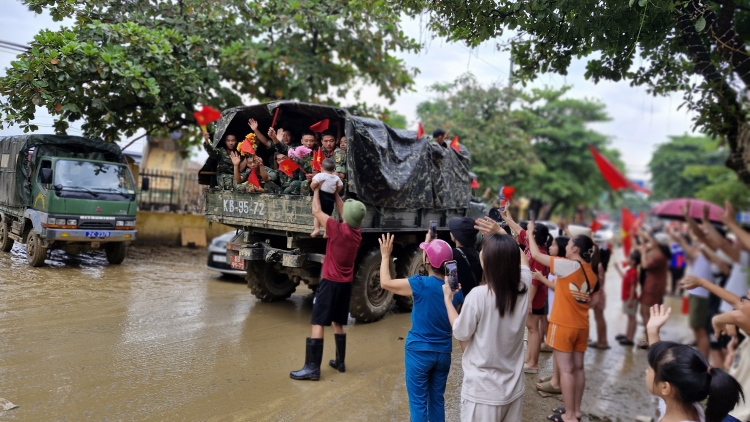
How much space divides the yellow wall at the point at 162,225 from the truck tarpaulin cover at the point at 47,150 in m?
3.41

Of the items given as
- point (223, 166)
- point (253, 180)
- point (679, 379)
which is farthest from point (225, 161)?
point (679, 379)

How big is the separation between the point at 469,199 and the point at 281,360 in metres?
5.05

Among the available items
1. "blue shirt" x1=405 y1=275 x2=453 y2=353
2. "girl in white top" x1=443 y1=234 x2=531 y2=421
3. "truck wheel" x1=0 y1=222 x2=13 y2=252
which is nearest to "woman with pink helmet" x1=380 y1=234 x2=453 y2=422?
"blue shirt" x1=405 y1=275 x2=453 y2=353

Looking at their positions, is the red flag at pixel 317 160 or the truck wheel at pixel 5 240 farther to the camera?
the truck wheel at pixel 5 240

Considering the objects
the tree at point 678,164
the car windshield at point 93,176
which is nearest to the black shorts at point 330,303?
the car windshield at point 93,176

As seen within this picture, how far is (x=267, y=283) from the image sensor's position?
326 inches

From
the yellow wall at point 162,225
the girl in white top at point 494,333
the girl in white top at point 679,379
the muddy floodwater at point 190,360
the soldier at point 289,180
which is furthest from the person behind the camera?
the yellow wall at point 162,225

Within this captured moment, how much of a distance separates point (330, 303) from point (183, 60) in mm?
8039

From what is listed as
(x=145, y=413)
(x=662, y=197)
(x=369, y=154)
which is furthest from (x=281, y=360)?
(x=662, y=197)

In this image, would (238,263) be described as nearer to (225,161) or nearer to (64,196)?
(225,161)

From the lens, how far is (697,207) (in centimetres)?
1153

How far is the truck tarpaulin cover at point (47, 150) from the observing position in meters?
9.50

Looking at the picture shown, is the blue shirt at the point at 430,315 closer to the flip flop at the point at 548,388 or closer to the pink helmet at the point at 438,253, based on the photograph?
the pink helmet at the point at 438,253

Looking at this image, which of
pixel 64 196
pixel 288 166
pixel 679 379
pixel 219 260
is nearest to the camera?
pixel 679 379
